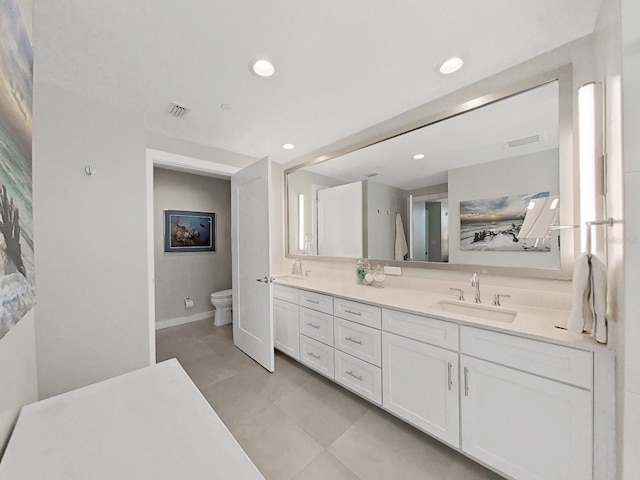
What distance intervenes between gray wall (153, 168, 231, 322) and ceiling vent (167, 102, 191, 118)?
179 centimetres

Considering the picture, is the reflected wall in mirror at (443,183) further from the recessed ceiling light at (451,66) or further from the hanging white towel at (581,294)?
the hanging white towel at (581,294)

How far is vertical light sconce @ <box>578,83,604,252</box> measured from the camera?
1089 mm

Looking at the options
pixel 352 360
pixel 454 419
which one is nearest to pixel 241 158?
pixel 352 360

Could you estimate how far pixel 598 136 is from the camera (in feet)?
3.59

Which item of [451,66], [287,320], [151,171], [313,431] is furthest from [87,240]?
[451,66]

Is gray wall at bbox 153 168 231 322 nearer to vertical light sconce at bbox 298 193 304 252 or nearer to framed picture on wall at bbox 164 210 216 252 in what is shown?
framed picture on wall at bbox 164 210 216 252

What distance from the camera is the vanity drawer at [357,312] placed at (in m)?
1.71

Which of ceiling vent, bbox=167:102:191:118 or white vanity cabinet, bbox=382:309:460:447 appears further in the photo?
ceiling vent, bbox=167:102:191:118

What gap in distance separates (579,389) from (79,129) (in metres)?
3.42

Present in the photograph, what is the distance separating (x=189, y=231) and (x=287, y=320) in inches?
94.6

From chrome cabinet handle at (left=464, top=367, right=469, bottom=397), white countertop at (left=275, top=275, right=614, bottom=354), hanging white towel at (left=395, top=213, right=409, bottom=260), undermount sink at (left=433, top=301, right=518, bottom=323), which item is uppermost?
hanging white towel at (left=395, top=213, right=409, bottom=260)

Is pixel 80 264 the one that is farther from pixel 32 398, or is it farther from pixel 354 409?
pixel 354 409

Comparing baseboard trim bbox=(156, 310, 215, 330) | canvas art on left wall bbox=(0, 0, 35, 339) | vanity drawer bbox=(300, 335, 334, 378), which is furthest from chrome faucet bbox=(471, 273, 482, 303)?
baseboard trim bbox=(156, 310, 215, 330)

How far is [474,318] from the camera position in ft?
4.35
